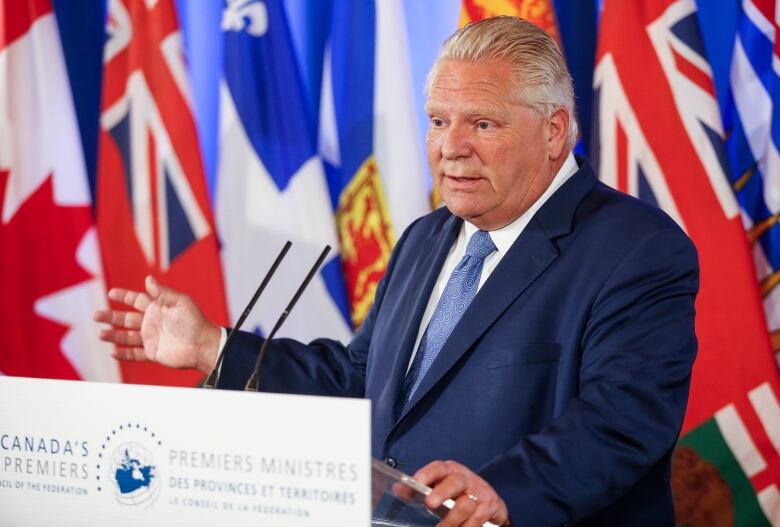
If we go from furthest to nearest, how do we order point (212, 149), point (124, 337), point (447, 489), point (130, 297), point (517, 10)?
point (212, 149), point (517, 10), point (124, 337), point (130, 297), point (447, 489)

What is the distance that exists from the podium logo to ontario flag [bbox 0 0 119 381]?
241 cm

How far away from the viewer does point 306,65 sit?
3.71 meters

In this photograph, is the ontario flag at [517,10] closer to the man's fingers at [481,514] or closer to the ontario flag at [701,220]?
the ontario flag at [701,220]

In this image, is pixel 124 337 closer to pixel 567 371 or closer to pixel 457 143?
pixel 457 143

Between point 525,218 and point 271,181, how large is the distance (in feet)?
5.53

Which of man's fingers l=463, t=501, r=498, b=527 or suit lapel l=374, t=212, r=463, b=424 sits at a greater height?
suit lapel l=374, t=212, r=463, b=424

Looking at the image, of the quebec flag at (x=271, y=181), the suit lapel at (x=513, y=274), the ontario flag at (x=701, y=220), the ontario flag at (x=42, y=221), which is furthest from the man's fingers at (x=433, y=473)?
the ontario flag at (x=42, y=221)

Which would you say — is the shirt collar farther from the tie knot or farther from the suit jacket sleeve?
the suit jacket sleeve

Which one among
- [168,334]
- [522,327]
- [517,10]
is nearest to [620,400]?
[522,327]

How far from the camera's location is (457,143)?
2066 millimetres

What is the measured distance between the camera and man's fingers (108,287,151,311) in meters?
1.93

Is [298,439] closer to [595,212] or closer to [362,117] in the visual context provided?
[595,212]

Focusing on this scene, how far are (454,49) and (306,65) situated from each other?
171 centimetres

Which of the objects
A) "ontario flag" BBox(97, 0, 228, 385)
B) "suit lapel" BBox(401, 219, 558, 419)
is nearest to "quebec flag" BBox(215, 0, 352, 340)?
"ontario flag" BBox(97, 0, 228, 385)
